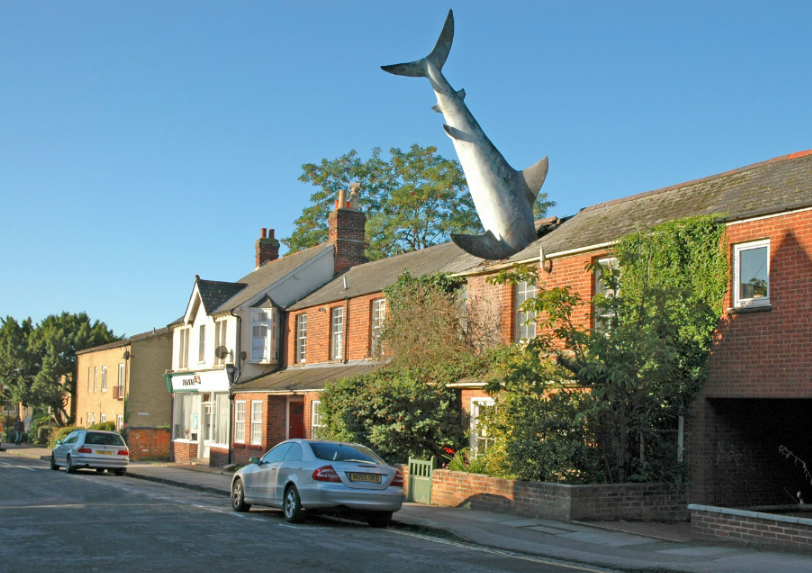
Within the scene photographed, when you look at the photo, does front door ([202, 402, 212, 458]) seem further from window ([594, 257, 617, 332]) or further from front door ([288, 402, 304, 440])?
window ([594, 257, 617, 332])

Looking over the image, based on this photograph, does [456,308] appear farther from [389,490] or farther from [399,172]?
[399,172]

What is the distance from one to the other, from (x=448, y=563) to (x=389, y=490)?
3.76m

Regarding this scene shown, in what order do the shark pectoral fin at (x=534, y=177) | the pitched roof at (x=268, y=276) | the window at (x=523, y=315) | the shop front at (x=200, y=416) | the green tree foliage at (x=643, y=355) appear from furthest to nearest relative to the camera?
the pitched roof at (x=268, y=276), the shop front at (x=200, y=416), the shark pectoral fin at (x=534, y=177), the window at (x=523, y=315), the green tree foliage at (x=643, y=355)

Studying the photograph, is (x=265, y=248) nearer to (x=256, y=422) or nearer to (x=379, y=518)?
(x=256, y=422)

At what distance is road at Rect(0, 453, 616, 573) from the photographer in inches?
392

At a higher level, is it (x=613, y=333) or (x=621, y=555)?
(x=613, y=333)

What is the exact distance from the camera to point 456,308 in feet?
71.9

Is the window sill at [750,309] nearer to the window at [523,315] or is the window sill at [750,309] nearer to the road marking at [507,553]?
the window at [523,315]

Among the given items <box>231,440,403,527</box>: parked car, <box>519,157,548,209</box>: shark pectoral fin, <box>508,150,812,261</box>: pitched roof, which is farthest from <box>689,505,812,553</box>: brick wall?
<box>519,157,548,209</box>: shark pectoral fin

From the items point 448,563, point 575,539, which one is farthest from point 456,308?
point 448,563

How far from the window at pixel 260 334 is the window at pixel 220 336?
1.38 meters

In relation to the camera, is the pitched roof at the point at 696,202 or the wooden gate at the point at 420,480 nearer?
the pitched roof at the point at 696,202

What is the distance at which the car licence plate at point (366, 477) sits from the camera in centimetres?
1385

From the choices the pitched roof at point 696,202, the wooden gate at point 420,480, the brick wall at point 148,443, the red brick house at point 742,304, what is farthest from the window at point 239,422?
the pitched roof at point 696,202
